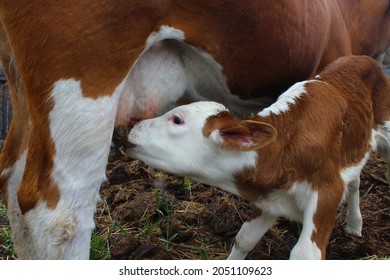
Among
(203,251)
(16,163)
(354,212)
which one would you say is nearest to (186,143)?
(16,163)

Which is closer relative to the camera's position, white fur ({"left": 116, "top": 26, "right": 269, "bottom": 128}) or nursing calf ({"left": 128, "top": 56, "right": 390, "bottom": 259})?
white fur ({"left": 116, "top": 26, "right": 269, "bottom": 128})

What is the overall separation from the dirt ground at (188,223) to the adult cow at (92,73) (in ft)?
3.33

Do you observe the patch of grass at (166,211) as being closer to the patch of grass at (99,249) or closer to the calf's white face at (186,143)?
the patch of grass at (99,249)

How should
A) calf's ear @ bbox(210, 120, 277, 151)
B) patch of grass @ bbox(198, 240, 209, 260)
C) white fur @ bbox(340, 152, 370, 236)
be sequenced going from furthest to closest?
white fur @ bbox(340, 152, 370, 236) < patch of grass @ bbox(198, 240, 209, 260) < calf's ear @ bbox(210, 120, 277, 151)

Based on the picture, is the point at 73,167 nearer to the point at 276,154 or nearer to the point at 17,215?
the point at 17,215

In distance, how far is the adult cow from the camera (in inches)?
106

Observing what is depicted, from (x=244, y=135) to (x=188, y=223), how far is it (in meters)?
1.68

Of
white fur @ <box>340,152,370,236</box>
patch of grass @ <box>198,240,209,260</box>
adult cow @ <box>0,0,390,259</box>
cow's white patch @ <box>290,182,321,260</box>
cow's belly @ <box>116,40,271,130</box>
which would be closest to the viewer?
adult cow @ <box>0,0,390,259</box>

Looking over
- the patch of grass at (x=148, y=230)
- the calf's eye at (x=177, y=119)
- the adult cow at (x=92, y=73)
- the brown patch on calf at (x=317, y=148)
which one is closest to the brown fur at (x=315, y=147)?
the brown patch on calf at (x=317, y=148)

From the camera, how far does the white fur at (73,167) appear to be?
272cm

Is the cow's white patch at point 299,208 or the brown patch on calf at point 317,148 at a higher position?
the brown patch on calf at point 317,148

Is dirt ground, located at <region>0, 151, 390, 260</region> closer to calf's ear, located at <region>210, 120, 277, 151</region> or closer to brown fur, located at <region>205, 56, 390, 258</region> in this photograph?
brown fur, located at <region>205, 56, 390, 258</region>

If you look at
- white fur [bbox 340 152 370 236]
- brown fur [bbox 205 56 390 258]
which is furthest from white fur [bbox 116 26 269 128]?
white fur [bbox 340 152 370 236]

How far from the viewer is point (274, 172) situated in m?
3.31
